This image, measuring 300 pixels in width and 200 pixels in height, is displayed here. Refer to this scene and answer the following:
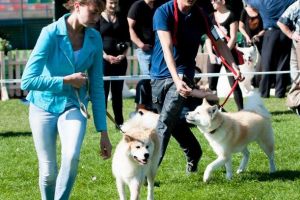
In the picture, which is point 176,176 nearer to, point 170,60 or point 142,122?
point 142,122

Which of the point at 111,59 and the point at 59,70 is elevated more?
the point at 59,70

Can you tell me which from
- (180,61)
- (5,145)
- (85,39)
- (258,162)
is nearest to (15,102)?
(5,145)

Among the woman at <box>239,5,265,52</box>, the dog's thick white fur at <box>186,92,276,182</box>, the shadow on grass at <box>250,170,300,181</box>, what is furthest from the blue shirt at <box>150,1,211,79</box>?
the woman at <box>239,5,265,52</box>

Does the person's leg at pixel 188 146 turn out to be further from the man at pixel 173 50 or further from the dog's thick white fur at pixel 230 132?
the man at pixel 173 50

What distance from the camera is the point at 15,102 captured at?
1321cm

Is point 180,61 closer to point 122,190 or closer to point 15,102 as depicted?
point 122,190

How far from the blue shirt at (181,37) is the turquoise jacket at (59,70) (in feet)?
3.74

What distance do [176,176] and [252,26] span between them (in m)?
7.41

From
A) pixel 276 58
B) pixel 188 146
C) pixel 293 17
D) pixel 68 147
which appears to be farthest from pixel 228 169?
pixel 276 58

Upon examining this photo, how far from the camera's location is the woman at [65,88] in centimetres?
436

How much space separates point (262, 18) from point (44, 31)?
29.8ft

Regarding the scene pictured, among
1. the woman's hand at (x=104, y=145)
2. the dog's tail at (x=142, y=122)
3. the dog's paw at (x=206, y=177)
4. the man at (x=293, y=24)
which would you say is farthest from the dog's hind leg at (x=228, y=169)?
the man at (x=293, y=24)

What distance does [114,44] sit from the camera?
9.70 m

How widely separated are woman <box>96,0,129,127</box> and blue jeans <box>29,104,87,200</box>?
508cm
